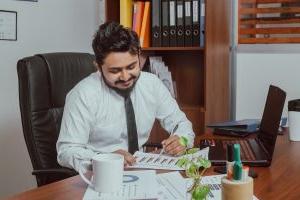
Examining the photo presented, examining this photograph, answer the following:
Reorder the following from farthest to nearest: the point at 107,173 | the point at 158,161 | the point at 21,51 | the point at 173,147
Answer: the point at 21,51 < the point at 173,147 < the point at 158,161 < the point at 107,173

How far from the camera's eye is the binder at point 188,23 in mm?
2770

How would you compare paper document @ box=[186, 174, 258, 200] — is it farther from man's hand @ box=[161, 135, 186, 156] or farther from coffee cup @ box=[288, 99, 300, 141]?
coffee cup @ box=[288, 99, 300, 141]

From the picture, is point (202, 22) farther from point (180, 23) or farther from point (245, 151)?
point (245, 151)

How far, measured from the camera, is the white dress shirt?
1793 mm

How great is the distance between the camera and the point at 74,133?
1.81 metres

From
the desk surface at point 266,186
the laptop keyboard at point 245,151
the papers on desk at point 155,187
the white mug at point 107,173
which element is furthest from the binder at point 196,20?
the white mug at point 107,173

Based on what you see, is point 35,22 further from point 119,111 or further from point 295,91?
point 295,91

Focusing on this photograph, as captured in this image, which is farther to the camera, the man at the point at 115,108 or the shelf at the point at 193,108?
the shelf at the point at 193,108

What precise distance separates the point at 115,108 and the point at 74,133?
0.26 metres

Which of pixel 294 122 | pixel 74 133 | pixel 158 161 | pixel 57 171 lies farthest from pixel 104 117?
pixel 294 122

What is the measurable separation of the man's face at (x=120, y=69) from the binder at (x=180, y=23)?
0.97 metres

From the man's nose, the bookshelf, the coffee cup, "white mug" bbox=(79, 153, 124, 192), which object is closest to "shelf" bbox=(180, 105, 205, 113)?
the bookshelf

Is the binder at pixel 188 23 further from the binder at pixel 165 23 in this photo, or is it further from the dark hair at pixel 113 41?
the dark hair at pixel 113 41

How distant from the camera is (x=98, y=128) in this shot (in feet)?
6.49
